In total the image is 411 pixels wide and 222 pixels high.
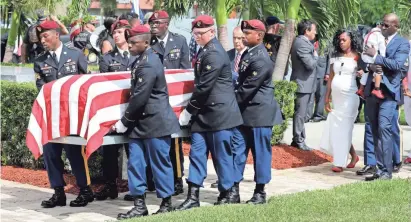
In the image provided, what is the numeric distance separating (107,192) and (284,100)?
401 centimetres

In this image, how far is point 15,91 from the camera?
36.7 ft

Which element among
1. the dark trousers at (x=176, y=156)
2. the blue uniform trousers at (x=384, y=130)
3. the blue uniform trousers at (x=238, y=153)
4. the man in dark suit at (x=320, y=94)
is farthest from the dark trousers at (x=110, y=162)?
the man in dark suit at (x=320, y=94)

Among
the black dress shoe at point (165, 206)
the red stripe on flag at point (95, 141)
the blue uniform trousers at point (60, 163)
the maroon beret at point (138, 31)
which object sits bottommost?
the black dress shoe at point (165, 206)

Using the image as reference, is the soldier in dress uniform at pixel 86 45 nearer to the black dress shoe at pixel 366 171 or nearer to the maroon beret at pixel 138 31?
the black dress shoe at pixel 366 171

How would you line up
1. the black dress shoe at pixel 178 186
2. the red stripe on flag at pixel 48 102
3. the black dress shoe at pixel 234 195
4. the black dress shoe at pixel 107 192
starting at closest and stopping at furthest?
the red stripe on flag at pixel 48 102 < the black dress shoe at pixel 234 195 < the black dress shoe at pixel 107 192 < the black dress shoe at pixel 178 186

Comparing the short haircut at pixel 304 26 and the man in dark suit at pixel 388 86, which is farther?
the short haircut at pixel 304 26

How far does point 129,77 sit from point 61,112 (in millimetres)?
728

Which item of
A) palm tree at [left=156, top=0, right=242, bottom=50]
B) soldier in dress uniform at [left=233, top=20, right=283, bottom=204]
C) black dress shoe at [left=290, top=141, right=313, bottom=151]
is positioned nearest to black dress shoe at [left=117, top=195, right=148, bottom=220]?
soldier in dress uniform at [left=233, top=20, right=283, bottom=204]

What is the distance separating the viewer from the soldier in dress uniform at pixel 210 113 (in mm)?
8609

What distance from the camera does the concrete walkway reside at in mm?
8758

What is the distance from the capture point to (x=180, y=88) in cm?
898

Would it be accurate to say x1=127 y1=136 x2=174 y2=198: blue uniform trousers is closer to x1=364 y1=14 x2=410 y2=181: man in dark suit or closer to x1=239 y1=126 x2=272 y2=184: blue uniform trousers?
x1=239 y1=126 x2=272 y2=184: blue uniform trousers

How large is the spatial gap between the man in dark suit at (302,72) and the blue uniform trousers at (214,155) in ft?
13.7

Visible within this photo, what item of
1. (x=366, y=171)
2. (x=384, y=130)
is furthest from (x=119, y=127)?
(x=366, y=171)
